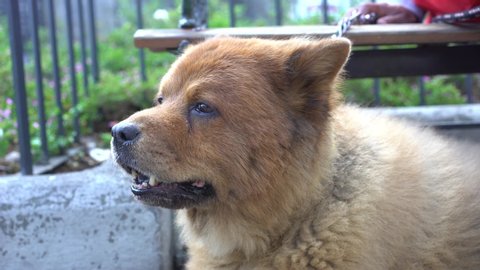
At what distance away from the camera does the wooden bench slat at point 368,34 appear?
3561mm

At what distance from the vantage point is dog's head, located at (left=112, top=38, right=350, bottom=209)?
2791 millimetres

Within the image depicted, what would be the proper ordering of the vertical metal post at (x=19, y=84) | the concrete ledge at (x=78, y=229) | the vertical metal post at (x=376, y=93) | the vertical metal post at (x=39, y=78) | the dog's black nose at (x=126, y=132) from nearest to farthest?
the dog's black nose at (x=126, y=132) < the concrete ledge at (x=78, y=229) < the vertical metal post at (x=19, y=84) < the vertical metal post at (x=39, y=78) < the vertical metal post at (x=376, y=93)

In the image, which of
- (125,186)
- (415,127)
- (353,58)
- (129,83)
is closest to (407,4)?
(353,58)

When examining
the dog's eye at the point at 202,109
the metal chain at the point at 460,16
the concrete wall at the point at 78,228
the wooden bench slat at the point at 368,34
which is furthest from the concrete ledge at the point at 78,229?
the metal chain at the point at 460,16

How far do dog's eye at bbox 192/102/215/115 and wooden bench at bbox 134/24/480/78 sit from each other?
0.88 metres

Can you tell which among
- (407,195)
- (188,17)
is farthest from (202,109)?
(188,17)

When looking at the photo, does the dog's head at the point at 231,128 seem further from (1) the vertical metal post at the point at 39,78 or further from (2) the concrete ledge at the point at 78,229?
(1) the vertical metal post at the point at 39,78

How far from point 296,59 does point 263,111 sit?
287 mm

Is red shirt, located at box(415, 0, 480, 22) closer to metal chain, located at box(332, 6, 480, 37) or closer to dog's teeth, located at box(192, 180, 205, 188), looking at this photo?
metal chain, located at box(332, 6, 480, 37)

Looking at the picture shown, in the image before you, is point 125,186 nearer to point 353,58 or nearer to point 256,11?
point 353,58

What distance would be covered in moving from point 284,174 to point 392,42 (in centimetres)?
121

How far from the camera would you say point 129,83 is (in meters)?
6.82

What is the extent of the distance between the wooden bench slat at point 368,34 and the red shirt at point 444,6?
255mm

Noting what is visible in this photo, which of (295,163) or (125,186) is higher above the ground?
(295,163)
